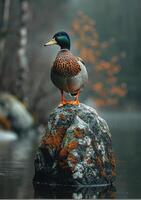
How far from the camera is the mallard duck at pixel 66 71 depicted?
1538 cm

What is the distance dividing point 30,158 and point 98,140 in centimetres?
542

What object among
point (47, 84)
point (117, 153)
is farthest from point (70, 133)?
point (47, 84)

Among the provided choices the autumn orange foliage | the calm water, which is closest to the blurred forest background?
the autumn orange foliage

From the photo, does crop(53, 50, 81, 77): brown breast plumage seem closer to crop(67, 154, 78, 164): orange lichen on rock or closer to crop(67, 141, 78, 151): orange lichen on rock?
crop(67, 141, 78, 151): orange lichen on rock

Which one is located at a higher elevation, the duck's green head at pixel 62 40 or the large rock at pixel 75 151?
the duck's green head at pixel 62 40

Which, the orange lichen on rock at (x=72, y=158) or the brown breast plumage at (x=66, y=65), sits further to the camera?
the brown breast plumage at (x=66, y=65)

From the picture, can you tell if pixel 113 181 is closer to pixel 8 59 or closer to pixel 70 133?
pixel 70 133

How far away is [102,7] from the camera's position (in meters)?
74.1

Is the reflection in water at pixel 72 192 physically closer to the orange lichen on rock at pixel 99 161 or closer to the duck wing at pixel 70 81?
the orange lichen on rock at pixel 99 161

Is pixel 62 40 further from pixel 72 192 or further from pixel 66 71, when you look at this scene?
pixel 72 192

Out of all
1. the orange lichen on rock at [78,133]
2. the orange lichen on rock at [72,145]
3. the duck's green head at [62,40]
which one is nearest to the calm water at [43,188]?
the orange lichen on rock at [72,145]

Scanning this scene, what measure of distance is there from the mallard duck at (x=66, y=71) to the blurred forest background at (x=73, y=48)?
1739 centimetres

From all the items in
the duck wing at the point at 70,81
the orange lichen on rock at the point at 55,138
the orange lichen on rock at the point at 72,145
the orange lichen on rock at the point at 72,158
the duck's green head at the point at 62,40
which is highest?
the duck's green head at the point at 62,40

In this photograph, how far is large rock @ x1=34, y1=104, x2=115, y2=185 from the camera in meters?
14.7
